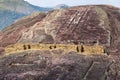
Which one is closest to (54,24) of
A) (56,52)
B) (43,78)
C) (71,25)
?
(71,25)

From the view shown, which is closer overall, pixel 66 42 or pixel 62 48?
pixel 62 48

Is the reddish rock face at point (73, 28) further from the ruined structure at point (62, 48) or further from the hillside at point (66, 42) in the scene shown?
the ruined structure at point (62, 48)

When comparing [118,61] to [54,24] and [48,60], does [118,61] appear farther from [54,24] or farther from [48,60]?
[54,24]

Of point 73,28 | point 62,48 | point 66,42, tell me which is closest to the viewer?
point 62,48

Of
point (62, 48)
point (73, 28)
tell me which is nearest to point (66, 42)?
point (73, 28)

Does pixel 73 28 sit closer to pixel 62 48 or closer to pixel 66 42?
pixel 66 42

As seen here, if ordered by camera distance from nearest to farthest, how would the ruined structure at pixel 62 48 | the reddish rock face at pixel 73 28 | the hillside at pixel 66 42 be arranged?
the hillside at pixel 66 42 → the ruined structure at pixel 62 48 → the reddish rock face at pixel 73 28

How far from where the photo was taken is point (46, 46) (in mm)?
49656

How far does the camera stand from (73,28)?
5712 cm

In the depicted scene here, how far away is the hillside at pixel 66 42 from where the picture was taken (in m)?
43.4

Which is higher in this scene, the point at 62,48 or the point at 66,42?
the point at 62,48

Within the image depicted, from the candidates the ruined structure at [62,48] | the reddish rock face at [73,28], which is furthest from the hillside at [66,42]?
the ruined structure at [62,48]

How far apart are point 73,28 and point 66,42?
425 cm

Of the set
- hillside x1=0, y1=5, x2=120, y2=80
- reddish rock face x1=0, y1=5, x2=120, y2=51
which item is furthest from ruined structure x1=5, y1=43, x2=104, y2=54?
reddish rock face x1=0, y1=5, x2=120, y2=51
